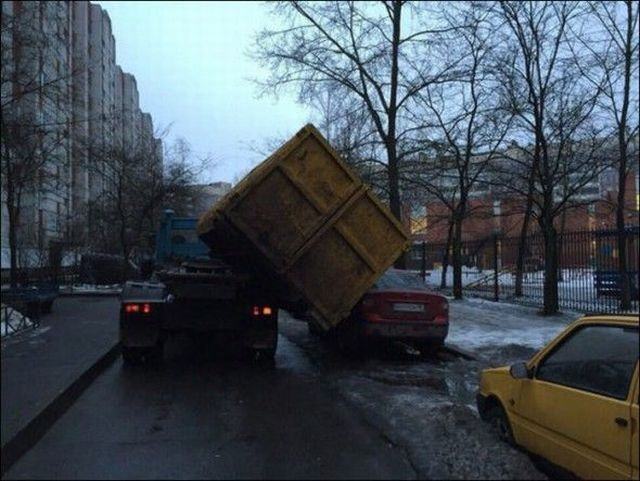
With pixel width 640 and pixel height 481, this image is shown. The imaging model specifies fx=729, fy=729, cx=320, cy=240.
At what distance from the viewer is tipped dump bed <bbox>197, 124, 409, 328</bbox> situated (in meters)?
9.91

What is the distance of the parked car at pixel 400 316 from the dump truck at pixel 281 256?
1.30 metres

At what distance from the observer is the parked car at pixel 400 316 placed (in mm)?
11641

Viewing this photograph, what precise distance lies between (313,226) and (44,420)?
4.47 meters

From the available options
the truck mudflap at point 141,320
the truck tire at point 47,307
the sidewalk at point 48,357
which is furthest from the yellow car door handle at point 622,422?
the truck tire at point 47,307

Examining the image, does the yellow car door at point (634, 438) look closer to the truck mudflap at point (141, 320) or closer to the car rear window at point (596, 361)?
the car rear window at point (596, 361)

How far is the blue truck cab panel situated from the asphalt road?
6.54 meters

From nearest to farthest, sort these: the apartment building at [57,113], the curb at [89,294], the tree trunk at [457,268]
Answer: the apartment building at [57,113] < the tree trunk at [457,268] < the curb at [89,294]

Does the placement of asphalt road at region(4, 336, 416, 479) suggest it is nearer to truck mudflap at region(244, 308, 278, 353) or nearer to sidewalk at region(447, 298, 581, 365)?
truck mudflap at region(244, 308, 278, 353)

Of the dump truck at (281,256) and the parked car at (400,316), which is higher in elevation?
the dump truck at (281,256)

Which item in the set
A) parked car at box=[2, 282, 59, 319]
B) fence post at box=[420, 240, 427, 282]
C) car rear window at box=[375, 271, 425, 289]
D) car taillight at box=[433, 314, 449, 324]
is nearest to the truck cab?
car rear window at box=[375, 271, 425, 289]

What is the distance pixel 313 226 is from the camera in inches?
396

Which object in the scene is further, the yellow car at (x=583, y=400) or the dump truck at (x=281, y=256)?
the dump truck at (x=281, y=256)

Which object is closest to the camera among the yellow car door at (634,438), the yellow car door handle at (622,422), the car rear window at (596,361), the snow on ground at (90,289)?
the yellow car door at (634,438)

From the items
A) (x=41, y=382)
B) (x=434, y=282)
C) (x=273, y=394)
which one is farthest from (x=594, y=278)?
(x=434, y=282)
